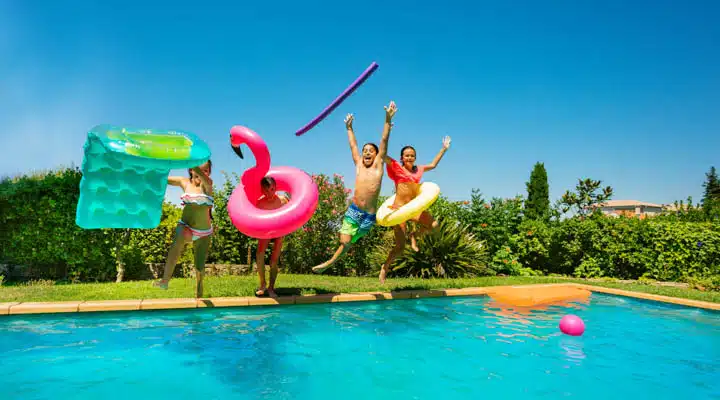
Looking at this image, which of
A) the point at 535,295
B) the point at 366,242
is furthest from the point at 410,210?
the point at 366,242

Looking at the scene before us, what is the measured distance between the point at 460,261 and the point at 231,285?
502 centimetres

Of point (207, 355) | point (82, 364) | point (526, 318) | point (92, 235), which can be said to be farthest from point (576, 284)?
point (92, 235)

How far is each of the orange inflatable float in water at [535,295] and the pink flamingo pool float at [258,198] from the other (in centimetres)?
379

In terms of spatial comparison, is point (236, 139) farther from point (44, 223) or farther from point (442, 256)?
point (442, 256)

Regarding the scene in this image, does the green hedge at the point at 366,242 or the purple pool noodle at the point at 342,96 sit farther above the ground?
the purple pool noodle at the point at 342,96

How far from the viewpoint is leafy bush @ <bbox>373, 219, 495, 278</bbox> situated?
392 inches

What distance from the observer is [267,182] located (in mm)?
6203

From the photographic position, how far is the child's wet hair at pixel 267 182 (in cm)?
617

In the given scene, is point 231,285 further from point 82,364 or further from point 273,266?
point 82,364

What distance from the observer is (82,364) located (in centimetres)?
392

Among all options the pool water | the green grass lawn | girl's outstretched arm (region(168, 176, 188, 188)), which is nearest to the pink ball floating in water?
the pool water

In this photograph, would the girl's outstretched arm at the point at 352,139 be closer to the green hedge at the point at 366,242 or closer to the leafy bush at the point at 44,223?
the green hedge at the point at 366,242

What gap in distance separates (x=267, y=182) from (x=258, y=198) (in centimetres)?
26

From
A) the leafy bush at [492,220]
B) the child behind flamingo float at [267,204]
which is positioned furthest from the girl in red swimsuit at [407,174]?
the leafy bush at [492,220]
